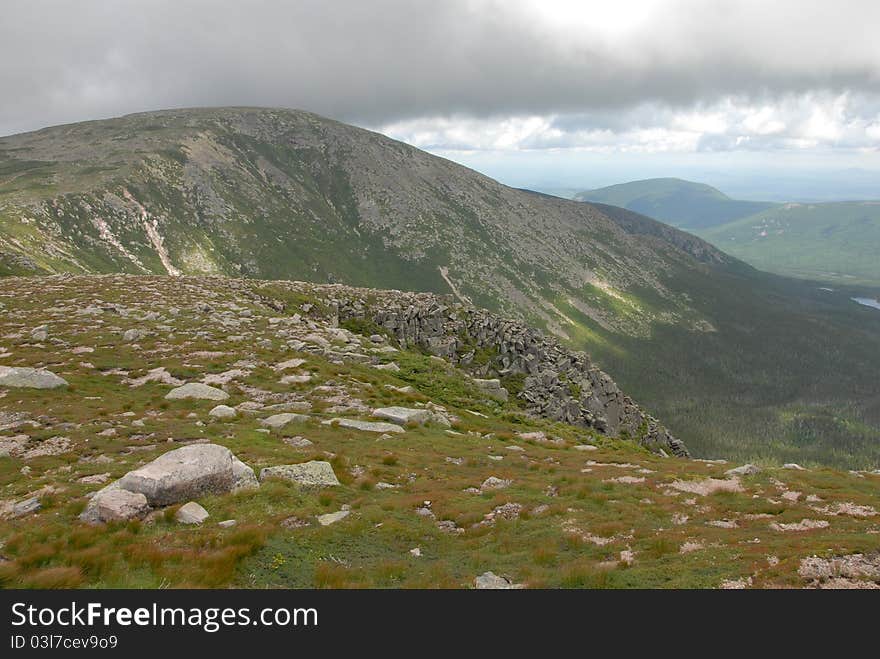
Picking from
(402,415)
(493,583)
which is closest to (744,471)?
(493,583)

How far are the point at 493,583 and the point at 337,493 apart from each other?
8.28 meters

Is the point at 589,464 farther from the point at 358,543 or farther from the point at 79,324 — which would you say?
the point at 79,324

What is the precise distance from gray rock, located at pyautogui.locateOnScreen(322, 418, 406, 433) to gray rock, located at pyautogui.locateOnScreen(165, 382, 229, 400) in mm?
8027

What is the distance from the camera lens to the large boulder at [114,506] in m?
14.2

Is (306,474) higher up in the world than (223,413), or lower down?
lower down

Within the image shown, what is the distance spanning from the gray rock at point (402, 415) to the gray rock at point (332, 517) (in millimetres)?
13833

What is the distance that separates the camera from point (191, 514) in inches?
580

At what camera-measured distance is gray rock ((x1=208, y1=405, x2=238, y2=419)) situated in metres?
26.5

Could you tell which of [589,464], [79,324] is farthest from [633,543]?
[79,324]

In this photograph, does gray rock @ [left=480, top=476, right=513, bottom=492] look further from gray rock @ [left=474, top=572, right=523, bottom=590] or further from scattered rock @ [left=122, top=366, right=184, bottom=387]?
scattered rock @ [left=122, top=366, right=184, bottom=387]

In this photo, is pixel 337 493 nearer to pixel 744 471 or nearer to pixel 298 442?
pixel 298 442

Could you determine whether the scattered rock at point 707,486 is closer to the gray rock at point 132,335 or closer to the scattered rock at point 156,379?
the scattered rock at point 156,379
